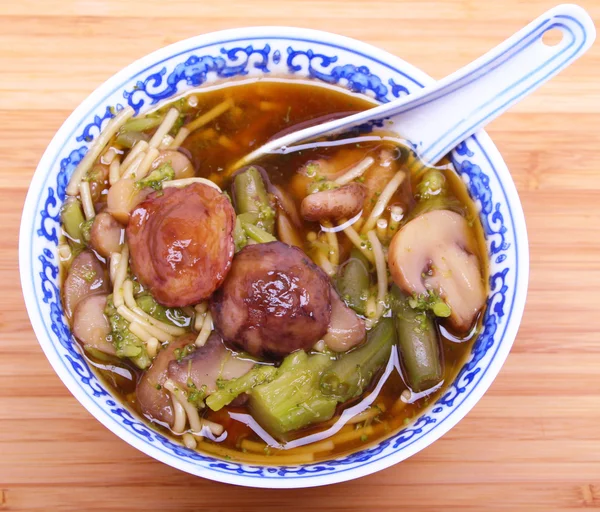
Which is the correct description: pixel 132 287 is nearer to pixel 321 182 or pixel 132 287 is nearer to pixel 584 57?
pixel 321 182

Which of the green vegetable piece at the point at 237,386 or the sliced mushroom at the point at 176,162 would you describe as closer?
the green vegetable piece at the point at 237,386

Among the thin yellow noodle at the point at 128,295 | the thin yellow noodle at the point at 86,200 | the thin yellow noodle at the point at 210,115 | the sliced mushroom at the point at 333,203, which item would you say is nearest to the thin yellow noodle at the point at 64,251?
the thin yellow noodle at the point at 86,200

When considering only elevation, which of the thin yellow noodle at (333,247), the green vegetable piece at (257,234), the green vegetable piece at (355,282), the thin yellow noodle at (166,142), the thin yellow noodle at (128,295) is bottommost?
the thin yellow noodle at (128,295)

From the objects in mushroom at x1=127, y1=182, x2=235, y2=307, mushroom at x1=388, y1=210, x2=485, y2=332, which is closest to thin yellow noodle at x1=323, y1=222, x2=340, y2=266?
mushroom at x1=388, y1=210, x2=485, y2=332

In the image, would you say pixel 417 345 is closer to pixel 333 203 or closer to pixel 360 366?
pixel 360 366

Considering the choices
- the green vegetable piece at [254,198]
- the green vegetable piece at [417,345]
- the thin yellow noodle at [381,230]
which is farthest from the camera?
the thin yellow noodle at [381,230]

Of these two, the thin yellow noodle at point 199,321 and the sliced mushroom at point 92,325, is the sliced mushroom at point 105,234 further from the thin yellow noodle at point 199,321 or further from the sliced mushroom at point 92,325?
the thin yellow noodle at point 199,321

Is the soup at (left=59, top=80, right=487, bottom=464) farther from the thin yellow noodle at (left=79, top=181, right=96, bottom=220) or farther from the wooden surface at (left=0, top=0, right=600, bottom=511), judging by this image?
the wooden surface at (left=0, top=0, right=600, bottom=511)
